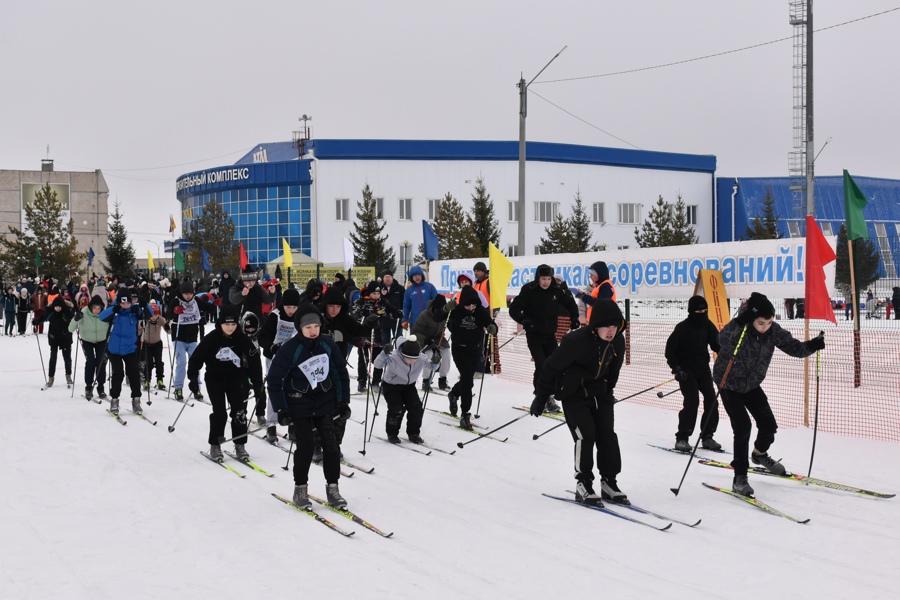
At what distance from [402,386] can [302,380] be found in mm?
2730

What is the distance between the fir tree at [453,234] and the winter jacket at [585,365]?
123 ft

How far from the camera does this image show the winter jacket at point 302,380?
6.59 meters

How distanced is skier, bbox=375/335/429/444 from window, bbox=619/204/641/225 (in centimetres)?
5507

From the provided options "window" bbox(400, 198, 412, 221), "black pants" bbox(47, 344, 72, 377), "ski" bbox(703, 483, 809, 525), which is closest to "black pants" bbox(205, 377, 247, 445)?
"ski" bbox(703, 483, 809, 525)

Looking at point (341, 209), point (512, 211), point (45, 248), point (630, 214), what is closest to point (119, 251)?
point (45, 248)

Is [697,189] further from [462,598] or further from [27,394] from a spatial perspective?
[462,598]

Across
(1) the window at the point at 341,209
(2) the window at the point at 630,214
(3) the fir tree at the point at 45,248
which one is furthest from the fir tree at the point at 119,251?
(2) the window at the point at 630,214

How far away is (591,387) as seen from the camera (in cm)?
672

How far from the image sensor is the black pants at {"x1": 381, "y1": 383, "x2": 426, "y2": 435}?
30.4 feet

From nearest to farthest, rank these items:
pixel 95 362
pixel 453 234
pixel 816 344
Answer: pixel 816 344 < pixel 95 362 < pixel 453 234

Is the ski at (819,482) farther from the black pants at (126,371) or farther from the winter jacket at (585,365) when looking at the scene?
the black pants at (126,371)

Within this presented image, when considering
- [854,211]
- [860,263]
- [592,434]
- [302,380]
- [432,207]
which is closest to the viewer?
[302,380]

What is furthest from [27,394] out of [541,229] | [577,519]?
[541,229]

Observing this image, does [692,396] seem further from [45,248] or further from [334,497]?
[45,248]
